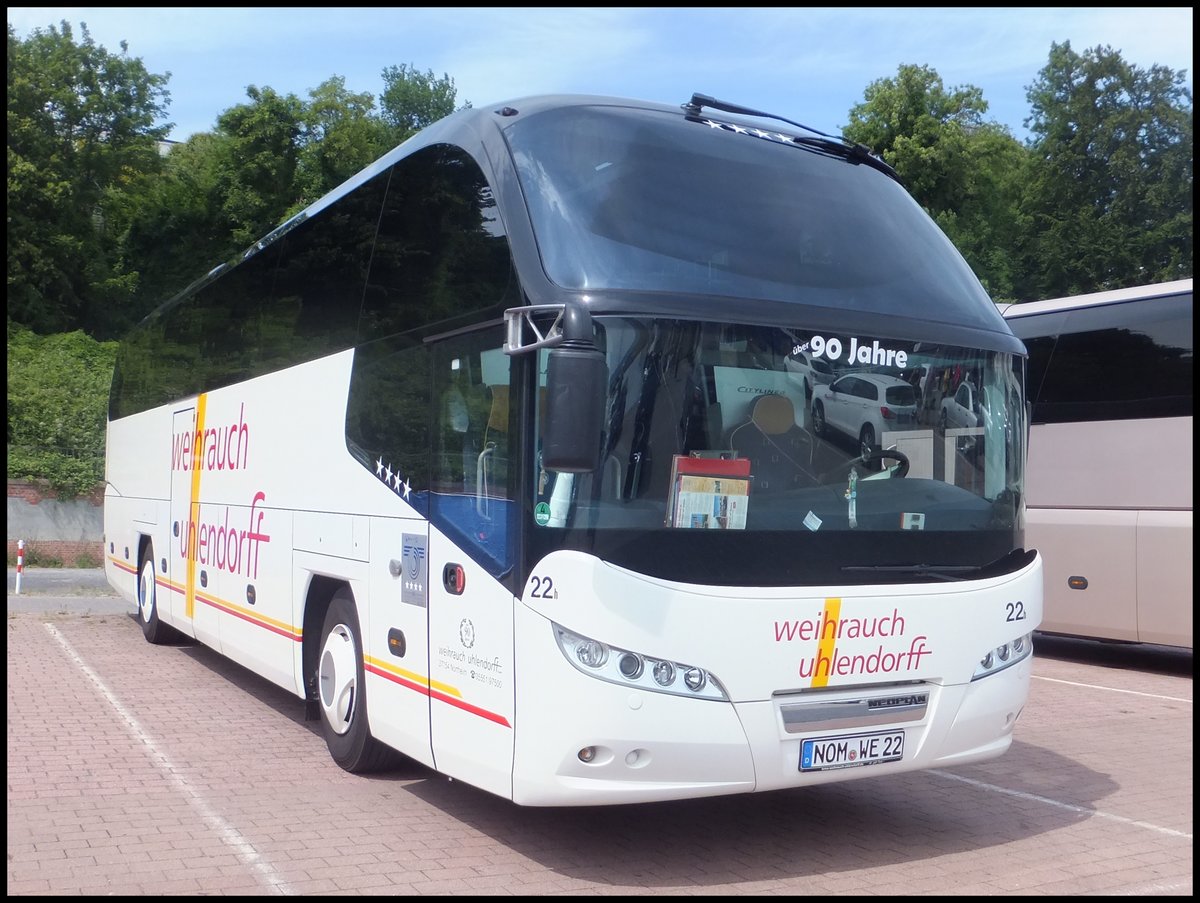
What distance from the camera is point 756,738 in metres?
5.66

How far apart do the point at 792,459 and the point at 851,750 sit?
1.40 metres

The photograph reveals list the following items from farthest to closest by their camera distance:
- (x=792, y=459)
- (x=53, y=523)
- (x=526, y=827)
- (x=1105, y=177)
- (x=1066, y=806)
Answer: (x=1105, y=177) < (x=53, y=523) < (x=1066, y=806) < (x=526, y=827) < (x=792, y=459)

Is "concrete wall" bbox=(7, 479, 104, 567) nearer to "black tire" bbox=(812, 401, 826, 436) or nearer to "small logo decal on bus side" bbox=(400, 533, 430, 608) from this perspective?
"small logo decal on bus side" bbox=(400, 533, 430, 608)

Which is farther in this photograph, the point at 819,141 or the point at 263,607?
the point at 263,607

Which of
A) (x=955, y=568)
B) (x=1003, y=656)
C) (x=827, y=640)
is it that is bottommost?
(x=1003, y=656)

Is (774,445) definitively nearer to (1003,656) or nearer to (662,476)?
(662,476)

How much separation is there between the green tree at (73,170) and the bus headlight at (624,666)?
4253cm

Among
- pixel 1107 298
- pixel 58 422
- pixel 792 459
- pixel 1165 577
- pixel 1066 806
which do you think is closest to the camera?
pixel 792 459

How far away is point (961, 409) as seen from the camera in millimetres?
6531

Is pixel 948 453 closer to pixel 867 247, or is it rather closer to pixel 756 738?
pixel 867 247

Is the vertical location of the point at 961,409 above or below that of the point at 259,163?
below

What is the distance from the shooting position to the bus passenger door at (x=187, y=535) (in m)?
11.5

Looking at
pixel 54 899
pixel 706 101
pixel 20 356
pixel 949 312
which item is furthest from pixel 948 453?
pixel 20 356

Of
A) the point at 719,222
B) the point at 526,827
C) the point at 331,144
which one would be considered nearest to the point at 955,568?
the point at 719,222
